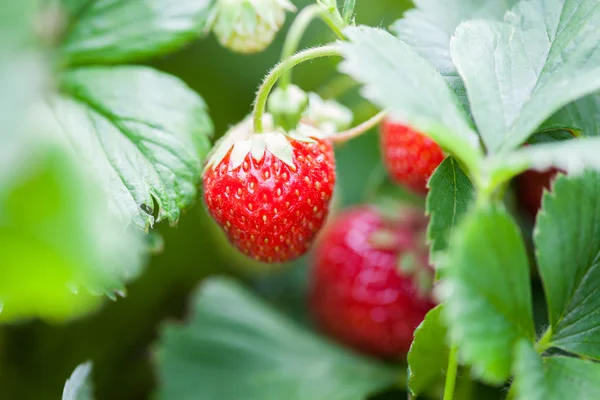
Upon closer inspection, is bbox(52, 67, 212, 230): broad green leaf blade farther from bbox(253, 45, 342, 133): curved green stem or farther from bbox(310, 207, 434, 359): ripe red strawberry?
bbox(310, 207, 434, 359): ripe red strawberry

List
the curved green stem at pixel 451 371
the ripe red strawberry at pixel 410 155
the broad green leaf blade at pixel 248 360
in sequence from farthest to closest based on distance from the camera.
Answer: the broad green leaf blade at pixel 248 360
the ripe red strawberry at pixel 410 155
the curved green stem at pixel 451 371

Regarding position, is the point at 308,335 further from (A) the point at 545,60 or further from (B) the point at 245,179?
(A) the point at 545,60

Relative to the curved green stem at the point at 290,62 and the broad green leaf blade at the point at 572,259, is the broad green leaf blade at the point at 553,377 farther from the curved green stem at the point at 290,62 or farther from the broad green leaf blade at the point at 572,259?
the curved green stem at the point at 290,62

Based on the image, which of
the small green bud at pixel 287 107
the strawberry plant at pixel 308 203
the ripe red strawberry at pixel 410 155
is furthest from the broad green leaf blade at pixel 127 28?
the ripe red strawberry at pixel 410 155

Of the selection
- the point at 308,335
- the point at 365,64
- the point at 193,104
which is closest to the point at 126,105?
the point at 193,104

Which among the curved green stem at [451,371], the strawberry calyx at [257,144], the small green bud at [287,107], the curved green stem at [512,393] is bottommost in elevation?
the curved green stem at [512,393]

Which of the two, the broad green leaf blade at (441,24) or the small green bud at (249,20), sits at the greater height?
the broad green leaf blade at (441,24)

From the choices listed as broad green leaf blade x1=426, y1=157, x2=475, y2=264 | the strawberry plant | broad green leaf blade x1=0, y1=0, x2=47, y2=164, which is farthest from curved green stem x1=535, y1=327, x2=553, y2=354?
broad green leaf blade x1=0, y1=0, x2=47, y2=164

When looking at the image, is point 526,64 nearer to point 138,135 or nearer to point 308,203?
point 308,203

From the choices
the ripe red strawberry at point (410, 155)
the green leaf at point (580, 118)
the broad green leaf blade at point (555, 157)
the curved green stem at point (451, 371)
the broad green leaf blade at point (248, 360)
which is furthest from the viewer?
the broad green leaf blade at point (248, 360)
